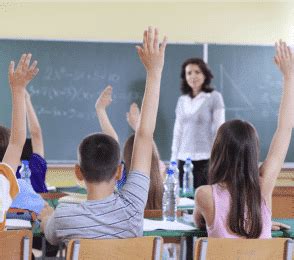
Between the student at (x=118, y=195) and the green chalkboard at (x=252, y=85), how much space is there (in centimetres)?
440

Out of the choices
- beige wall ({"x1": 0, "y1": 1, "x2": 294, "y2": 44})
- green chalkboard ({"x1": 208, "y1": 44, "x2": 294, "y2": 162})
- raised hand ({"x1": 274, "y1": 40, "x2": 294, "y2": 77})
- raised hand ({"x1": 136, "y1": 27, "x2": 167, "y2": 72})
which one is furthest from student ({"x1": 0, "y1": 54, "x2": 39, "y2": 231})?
green chalkboard ({"x1": 208, "y1": 44, "x2": 294, "y2": 162})

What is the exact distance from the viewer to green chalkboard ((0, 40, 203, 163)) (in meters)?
6.59

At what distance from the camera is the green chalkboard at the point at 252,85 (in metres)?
6.82

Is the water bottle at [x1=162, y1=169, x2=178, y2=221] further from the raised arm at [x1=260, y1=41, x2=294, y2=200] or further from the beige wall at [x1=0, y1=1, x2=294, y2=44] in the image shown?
the beige wall at [x1=0, y1=1, x2=294, y2=44]

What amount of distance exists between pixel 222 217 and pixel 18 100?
3.36 ft

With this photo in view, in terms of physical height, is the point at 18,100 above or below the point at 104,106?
below

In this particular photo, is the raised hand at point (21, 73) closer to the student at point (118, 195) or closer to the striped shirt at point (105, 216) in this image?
the student at point (118, 195)

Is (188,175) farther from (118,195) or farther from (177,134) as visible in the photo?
(118,195)

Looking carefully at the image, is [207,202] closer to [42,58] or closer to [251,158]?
[251,158]

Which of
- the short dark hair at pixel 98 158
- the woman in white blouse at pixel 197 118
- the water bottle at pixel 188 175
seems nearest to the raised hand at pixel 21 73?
the short dark hair at pixel 98 158

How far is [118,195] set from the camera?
2.54 metres

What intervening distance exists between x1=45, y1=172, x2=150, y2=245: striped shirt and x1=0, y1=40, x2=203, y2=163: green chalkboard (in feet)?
13.6

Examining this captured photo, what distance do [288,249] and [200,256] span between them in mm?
350

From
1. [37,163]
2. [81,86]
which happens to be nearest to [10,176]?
[37,163]
